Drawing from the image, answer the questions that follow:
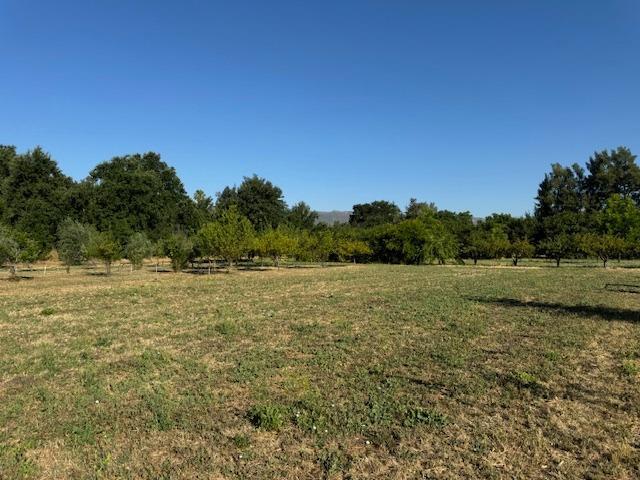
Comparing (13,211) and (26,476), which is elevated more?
(13,211)

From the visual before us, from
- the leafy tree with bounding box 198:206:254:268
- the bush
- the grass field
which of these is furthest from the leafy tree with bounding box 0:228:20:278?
the bush

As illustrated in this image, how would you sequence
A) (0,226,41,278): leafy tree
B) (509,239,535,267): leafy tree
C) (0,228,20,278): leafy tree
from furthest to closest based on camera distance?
(509,239,535,267): leafy tree, (0,226,41,278): leafy tree, (0,228,20,278): leafy tree

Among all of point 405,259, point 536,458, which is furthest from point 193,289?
point 405,259

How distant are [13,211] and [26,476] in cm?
7884

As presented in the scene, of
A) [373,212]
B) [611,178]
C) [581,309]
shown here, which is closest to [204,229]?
[581,309]

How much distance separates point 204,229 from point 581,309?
37.3 m

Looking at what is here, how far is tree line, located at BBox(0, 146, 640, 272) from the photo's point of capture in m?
49.5

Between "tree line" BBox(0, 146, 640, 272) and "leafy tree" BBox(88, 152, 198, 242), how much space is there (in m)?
0.18

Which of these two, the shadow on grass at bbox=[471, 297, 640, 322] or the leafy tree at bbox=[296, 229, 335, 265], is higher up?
the leafy tree at bbox=[296, 229, 335, 265]

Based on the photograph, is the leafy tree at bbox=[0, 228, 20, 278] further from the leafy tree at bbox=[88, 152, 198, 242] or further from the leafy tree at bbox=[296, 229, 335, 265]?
the leafy tree at bbox=[296, 229, 335, 265]

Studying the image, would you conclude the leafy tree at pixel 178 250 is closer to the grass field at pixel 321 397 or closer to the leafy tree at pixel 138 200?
the leafy tree at pixel 138 200

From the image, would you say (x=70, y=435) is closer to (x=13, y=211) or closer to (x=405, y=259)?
(x=405, y=259)

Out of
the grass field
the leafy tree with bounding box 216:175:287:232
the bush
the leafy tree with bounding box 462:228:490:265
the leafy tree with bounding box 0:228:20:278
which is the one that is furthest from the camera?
the leafy tree with bounding box 216:175:287:232

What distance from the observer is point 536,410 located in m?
7.18
